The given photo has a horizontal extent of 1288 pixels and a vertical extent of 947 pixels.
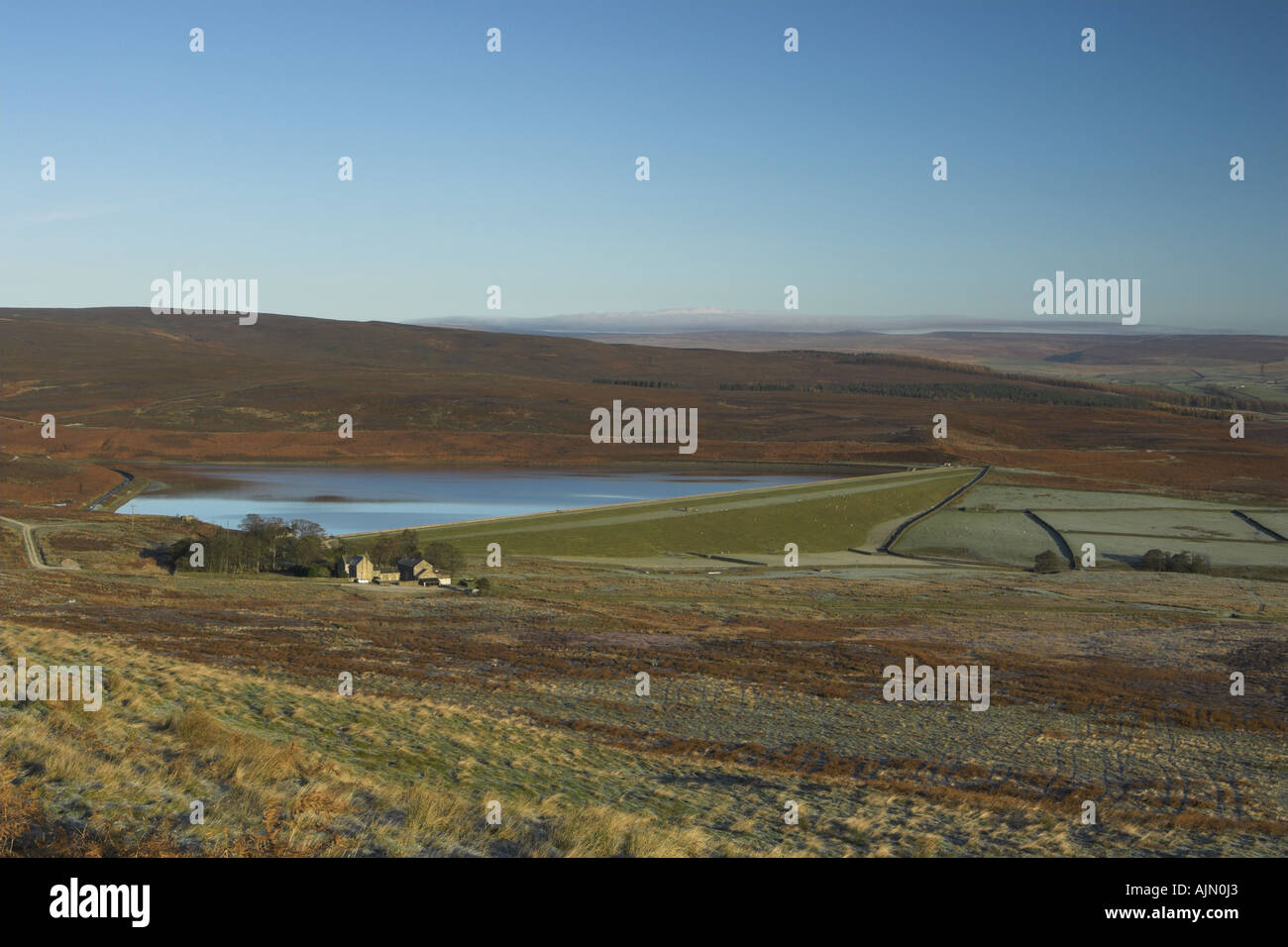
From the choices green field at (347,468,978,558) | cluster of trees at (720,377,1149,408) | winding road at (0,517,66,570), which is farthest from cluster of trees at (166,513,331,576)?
cluster of trees at (720,377,1149,408)

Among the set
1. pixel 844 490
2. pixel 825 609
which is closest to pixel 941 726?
pixel 825 609

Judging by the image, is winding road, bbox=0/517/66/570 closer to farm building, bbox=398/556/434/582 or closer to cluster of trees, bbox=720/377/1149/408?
farm building, bbox=398/556/434/582

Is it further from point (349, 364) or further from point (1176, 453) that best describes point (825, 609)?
point (349, 364)

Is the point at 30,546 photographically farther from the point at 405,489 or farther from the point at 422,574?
the point at 405,489

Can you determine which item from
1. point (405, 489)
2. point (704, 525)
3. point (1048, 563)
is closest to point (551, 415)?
point (405, 489)

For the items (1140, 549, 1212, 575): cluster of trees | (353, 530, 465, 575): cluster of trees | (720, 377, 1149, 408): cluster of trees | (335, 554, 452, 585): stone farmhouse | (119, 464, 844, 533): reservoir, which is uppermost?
(720, 377, 1149, 408): cluster of trees
